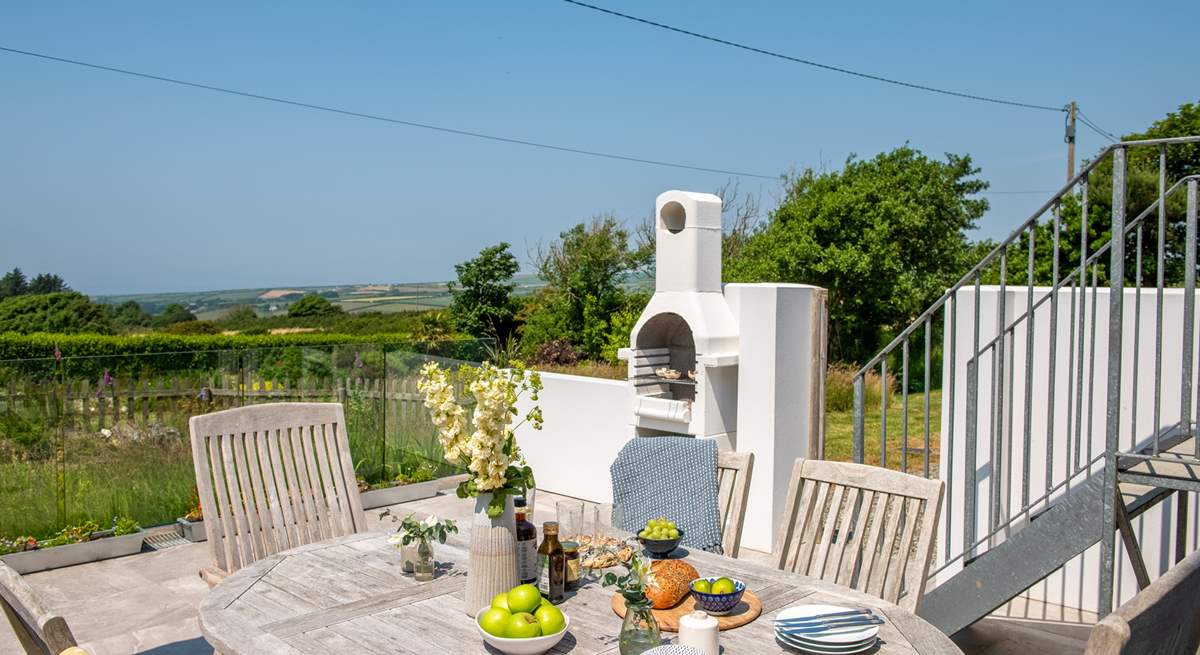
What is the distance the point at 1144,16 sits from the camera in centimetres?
1524

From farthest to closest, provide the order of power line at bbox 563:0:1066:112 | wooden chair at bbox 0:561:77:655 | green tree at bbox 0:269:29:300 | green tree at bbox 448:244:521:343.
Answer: green tree at bbox 0:269:29:300
green tree at bbox 448:244:521:343
power line at bbox 563:0:1066:112
wooden chair at bbox 0:561:77:655

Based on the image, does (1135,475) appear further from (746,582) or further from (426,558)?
(426,558)

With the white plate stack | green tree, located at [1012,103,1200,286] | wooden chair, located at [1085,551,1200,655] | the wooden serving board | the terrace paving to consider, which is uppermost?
green tree, located at [1012,103,1200,286]

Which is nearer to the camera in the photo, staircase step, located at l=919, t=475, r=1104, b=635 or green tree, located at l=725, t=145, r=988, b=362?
staircase step, located at l=919, t=475, r=1104, b=635

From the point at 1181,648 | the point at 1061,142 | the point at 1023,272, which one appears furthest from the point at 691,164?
the point at 1181,648

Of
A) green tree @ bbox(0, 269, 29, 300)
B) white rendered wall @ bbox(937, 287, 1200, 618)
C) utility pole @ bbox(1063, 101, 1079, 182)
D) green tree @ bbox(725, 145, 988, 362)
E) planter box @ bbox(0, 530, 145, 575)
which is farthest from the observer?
green tree @ bbox(0, 269, 29, 300)

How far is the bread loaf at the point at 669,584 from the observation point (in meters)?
2.18

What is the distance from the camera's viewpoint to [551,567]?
7.35 ft

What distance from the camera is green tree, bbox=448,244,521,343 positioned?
13.9 meters

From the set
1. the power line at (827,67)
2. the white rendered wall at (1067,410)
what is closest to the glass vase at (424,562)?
the white rendered wall at (1067,410)

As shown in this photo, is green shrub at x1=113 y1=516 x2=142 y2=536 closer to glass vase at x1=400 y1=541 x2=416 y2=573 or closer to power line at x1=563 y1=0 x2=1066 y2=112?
glass vase at x1=400 y1=541 x2=416 y2=573

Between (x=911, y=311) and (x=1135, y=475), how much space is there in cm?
1201

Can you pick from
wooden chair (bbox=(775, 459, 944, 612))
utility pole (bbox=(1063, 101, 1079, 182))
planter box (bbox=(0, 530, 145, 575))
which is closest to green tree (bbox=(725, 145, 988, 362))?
utility pole (bbox=(1063, 101, 1079, 182))

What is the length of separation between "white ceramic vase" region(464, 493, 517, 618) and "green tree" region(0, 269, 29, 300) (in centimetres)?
1986
